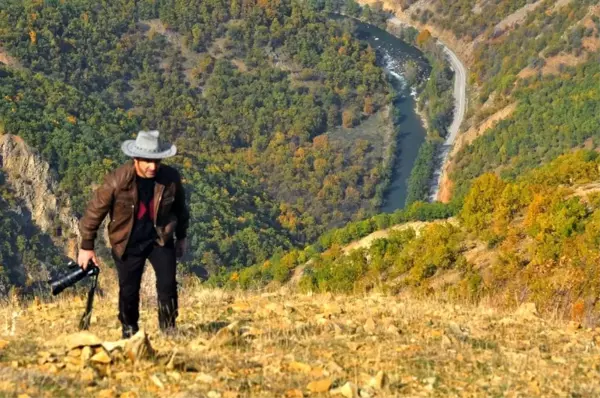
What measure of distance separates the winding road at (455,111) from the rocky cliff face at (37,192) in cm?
4825

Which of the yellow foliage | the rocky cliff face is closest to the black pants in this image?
the rocky cliff face

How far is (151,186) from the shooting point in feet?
27.4

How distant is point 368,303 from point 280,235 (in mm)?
83178

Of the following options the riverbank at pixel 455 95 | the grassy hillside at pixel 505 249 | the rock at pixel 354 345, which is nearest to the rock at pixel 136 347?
the rock at pixel 354 345

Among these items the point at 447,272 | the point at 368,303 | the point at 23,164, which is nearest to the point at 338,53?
the point at 23,164

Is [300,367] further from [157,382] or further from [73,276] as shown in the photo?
[73,276]

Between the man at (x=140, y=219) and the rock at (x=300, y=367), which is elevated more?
the man at (x=140, y=219)

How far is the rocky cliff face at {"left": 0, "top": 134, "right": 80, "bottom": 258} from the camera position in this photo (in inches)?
3009

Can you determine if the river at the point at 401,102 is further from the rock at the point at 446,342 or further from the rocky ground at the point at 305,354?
the rock at the point at 446,342

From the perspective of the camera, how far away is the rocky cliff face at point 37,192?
7644 centimetres

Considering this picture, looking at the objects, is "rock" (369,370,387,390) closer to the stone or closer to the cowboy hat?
the stone

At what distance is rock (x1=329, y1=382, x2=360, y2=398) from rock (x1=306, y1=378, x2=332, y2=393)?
6 cm

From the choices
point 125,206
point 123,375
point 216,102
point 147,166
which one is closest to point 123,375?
point 123,375

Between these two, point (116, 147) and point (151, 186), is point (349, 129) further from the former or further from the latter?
point (151, 186)
